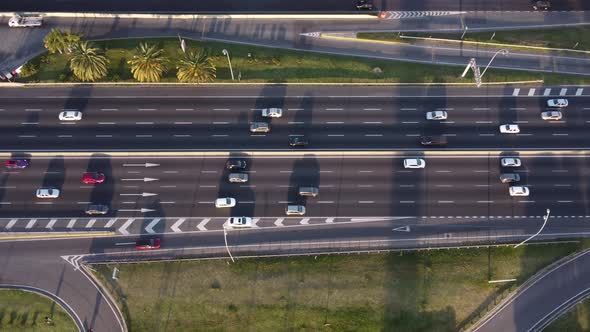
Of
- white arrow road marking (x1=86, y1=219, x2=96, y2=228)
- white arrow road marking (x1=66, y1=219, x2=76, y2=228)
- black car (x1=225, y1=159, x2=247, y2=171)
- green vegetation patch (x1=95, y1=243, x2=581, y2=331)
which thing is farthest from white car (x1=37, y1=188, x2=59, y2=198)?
black car (x1=225, y1=159, x2=247, y2=171)

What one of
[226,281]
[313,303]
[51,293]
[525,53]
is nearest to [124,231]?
[51,293]

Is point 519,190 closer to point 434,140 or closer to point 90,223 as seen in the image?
point 434,140

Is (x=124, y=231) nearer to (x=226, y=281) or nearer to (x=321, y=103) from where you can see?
(x=226, y=281)

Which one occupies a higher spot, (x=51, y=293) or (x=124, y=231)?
(x=124, y=231)

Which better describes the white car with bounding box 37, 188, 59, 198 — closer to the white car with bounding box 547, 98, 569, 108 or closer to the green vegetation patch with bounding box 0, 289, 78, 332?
the green vegetation patch with bounding box 0, 289, 78, 332

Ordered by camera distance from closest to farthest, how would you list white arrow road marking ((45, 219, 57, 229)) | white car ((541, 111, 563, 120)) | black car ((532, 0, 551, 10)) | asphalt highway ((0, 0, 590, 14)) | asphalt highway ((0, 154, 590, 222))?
white arrow road marking ((45, 219, 57, 229)), asphalt highway ((0, 154, 590, 222)), white car ((541, 111, 563, 120)), black car ((532, 0, 551, 10)), asphalt highway ((0, 0, 590, 14))

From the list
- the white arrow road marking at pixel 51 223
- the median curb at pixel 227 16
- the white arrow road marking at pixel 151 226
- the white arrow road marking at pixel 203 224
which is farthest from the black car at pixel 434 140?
the white arrow road marking at pixel 51 223
